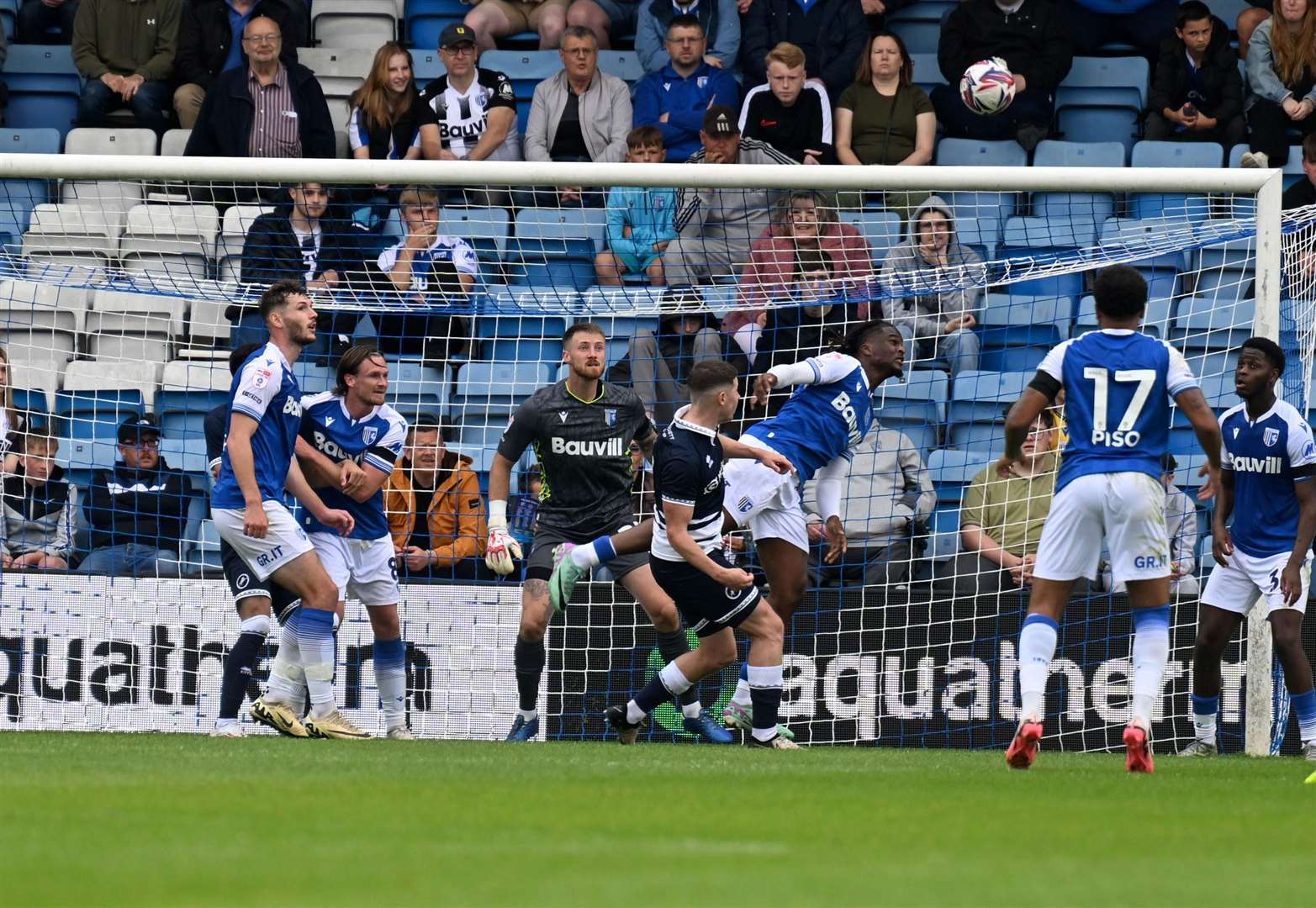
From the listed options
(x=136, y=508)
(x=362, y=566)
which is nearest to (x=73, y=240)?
(x=136, y=508)

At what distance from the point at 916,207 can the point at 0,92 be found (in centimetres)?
806

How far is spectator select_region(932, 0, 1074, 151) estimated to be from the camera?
14.2 meters

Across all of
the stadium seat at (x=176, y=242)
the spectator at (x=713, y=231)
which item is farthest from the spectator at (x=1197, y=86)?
the stadium seat at (x=176, y=242)

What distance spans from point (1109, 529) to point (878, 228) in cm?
445

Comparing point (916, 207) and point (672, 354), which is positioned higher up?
point (916, 207)

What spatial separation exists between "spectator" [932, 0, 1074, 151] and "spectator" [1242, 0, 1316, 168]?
4.62 ft

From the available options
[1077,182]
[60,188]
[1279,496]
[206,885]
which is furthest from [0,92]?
[206,885]

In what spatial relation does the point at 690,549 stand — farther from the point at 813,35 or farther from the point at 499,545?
the point at 813,35

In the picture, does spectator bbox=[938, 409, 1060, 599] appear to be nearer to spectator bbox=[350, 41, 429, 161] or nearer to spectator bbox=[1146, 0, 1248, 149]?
spectator bbox=[1146, 0, 1248, 149]

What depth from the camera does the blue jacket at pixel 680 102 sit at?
14.2m

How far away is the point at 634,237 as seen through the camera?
12000 mm

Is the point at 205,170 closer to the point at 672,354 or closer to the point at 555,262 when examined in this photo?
the point at 555,262

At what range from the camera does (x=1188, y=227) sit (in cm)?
1143

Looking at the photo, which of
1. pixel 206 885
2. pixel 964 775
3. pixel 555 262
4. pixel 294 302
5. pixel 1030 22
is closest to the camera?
pixel 206 885
